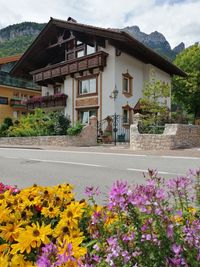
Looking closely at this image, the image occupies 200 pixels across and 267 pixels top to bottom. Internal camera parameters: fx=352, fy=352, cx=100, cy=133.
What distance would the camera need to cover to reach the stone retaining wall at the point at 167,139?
1742cm

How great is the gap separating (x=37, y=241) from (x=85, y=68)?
83.8 feet

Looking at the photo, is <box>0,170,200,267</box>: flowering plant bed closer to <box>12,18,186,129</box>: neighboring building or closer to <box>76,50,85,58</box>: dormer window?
<box>12,18,186,129</box>: neighboring building

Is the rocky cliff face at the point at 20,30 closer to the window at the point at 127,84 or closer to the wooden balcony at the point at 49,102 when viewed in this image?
the wooden balcony at the point at 49,102

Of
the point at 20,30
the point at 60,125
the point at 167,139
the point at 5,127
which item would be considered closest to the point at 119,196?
the point at 167,139

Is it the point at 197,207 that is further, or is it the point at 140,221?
the point at 197,207

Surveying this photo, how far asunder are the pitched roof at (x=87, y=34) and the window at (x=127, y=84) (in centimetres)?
188

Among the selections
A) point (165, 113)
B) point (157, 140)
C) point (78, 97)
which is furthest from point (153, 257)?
point (78, 97)

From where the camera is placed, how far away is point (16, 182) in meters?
8.41

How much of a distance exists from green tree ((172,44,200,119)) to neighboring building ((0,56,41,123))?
19.6 meters

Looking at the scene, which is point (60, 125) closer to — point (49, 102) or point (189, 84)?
point (49, 102)

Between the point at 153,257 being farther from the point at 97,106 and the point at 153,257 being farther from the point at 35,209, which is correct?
the point at 97,106

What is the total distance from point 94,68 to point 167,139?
11.7 m

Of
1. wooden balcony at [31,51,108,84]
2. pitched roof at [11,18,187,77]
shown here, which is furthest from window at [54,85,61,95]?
pitched roof at [11,18,187,77]

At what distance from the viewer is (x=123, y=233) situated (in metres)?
1.86
